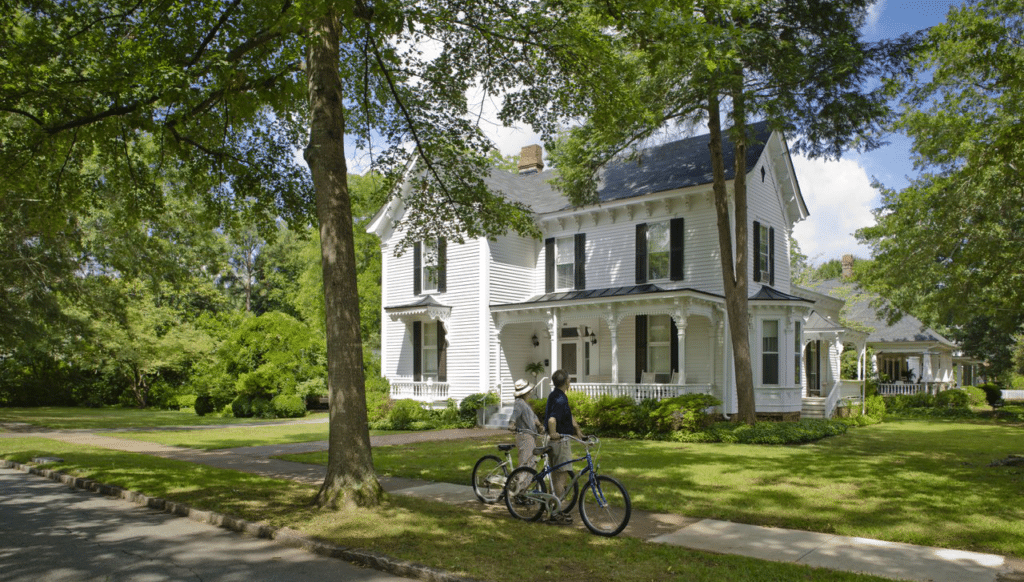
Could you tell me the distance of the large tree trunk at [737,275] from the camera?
19.8 meters

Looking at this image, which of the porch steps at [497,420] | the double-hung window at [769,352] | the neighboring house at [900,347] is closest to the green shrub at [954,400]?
the neighboring house at [900,347]

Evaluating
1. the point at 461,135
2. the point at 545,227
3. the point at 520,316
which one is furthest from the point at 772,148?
the point at 461,135

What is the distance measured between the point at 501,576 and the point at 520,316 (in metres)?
18.4

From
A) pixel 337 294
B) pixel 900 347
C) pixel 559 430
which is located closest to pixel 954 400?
pixel 900 347

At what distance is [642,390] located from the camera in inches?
845

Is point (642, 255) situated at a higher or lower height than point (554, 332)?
higher

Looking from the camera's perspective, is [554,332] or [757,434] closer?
[757,434]

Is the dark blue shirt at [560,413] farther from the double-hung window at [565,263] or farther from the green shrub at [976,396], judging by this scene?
the green shrub at [976,396]

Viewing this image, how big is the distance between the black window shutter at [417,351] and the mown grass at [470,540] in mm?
15192

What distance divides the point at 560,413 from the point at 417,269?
19.5m

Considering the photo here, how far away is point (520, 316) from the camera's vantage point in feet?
80.6

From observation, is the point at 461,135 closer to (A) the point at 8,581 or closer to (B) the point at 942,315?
(A) the point at 8,581

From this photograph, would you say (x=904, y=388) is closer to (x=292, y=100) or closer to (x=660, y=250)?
(x=660, y=250)

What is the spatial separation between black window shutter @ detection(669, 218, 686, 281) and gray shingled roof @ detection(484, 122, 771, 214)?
1.17m
